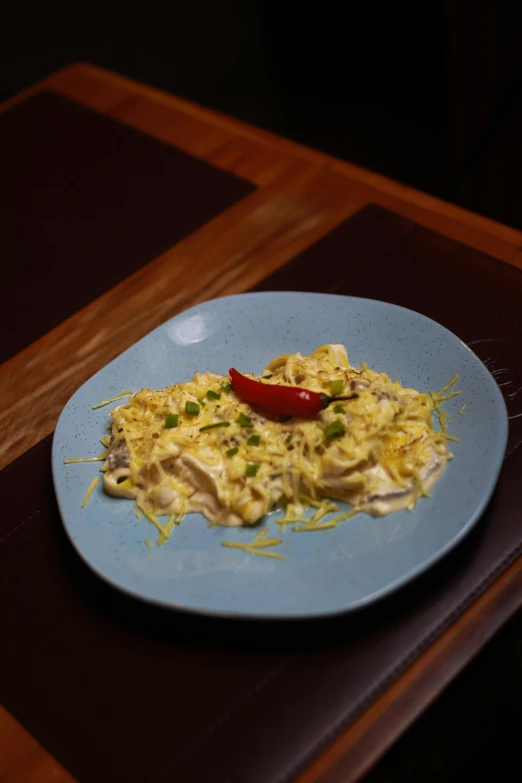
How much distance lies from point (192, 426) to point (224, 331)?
1.20 ft

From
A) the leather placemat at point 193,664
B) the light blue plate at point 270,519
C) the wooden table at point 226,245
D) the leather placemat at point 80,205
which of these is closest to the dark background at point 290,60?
the wooden table at point 226,245

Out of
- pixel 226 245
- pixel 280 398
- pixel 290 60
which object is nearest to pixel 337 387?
pixel 280 398

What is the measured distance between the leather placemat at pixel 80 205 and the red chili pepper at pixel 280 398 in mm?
655

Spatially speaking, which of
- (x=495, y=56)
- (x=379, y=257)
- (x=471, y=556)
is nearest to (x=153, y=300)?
(x=379, y=257)

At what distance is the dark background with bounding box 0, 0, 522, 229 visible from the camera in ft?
14.1

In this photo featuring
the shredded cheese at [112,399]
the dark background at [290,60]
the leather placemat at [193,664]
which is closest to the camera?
the leather placemat at [193,664]

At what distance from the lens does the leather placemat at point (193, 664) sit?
1258 mm

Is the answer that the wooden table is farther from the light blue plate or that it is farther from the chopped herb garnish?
the chopped herb garnish

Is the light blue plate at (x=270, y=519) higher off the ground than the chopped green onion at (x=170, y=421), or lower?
lower

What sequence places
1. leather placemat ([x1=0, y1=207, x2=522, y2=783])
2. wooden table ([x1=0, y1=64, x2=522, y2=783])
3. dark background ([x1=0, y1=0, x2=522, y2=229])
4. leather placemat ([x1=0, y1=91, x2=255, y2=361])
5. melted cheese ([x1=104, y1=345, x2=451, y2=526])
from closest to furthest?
1. leather placemat ([x1=0, y1=207, x2=522, y2=783])
2. melted cheese ([x1=104, y1=345, x2=451, y2=526])
3. wooden table ([x1=0, y1=64, x2=522, y2=783])
4. leather placemat ([x1=0, y1=91, x2=255, y2=361])
5. dark background ([x1=0, y1=0, x2=522, y2=229])

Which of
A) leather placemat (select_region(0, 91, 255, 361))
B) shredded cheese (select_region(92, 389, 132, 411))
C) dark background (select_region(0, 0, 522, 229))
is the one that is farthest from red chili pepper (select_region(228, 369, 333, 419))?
dark background (select_region(0, 0, 522, 229))

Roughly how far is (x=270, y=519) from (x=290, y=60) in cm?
402

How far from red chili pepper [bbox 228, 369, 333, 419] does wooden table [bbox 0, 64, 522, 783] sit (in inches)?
16.3

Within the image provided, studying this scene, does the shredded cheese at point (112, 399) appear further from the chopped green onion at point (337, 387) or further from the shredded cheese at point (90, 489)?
the chopped green onion at point (337, 387)
